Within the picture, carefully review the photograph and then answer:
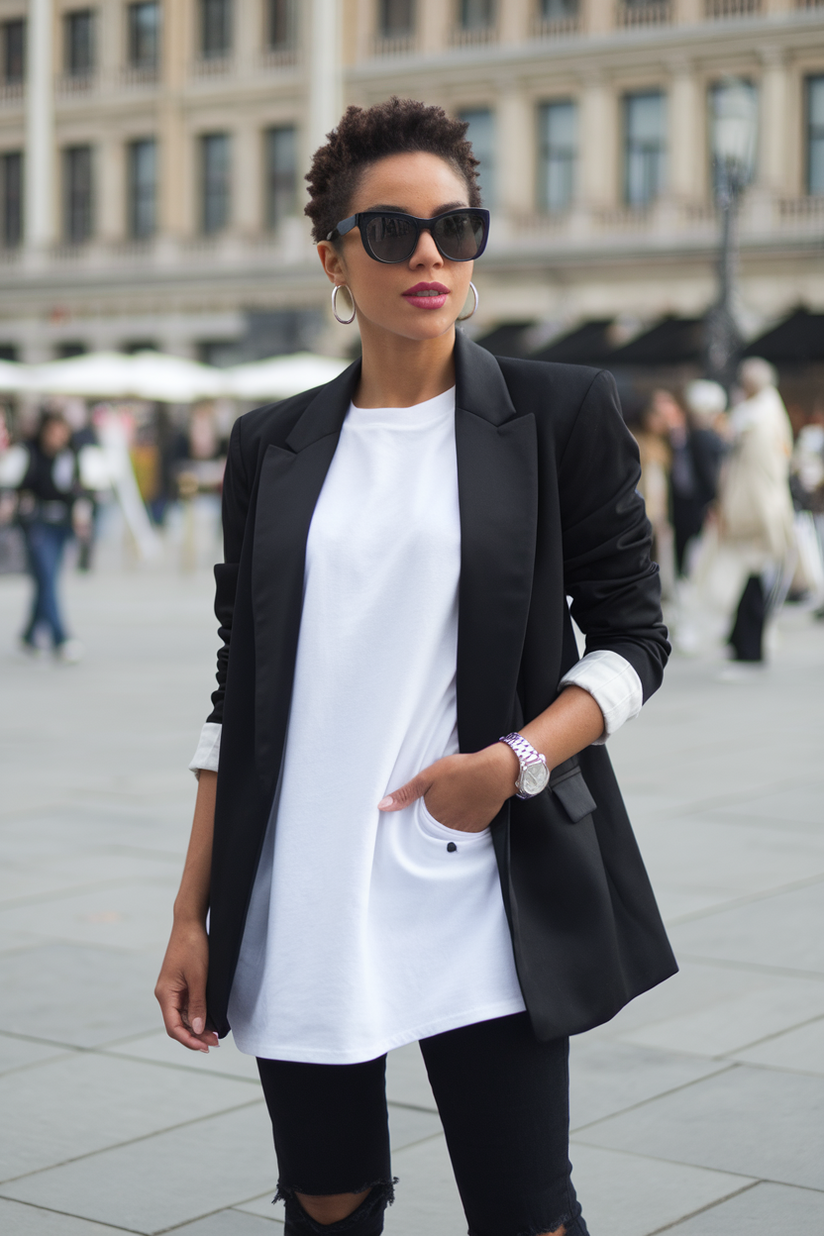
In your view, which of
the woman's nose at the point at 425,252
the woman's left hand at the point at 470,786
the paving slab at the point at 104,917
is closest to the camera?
the woman's left hand at the point at 470,786

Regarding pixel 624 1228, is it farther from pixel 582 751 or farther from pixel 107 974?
pixel 107 974

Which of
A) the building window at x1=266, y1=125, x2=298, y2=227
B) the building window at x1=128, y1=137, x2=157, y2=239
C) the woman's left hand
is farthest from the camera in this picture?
the building window at x1=128, y1=137, x2=157, y2=239

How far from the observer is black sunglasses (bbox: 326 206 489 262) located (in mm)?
1995

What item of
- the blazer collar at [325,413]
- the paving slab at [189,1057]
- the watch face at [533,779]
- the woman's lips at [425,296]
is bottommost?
the paving slab at [189,1057]

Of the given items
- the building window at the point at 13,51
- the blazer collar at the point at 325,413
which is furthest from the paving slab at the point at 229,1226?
the building window at the point at 13,51

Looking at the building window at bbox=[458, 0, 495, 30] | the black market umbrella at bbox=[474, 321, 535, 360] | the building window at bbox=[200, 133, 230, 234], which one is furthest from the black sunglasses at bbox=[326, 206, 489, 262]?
the building window at bbox=[200, 133, 230, 234]

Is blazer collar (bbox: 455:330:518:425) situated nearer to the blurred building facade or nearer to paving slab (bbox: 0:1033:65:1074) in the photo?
paving slab (bbox: 0:1033:65:1074)

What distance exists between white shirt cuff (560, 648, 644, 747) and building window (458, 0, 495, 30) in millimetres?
36189

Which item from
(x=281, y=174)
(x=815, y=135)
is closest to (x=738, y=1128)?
(x=815, y=135)

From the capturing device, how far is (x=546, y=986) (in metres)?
1.91

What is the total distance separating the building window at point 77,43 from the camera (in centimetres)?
4288

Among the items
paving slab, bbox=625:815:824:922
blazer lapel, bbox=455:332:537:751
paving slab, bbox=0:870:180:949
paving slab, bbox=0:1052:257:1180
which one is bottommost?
paving slab, bbox=625:815:824:922

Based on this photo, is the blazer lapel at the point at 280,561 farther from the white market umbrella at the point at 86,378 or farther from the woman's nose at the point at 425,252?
the white market umbrella at the point at 86,378

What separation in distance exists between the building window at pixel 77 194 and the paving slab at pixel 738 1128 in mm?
41362
